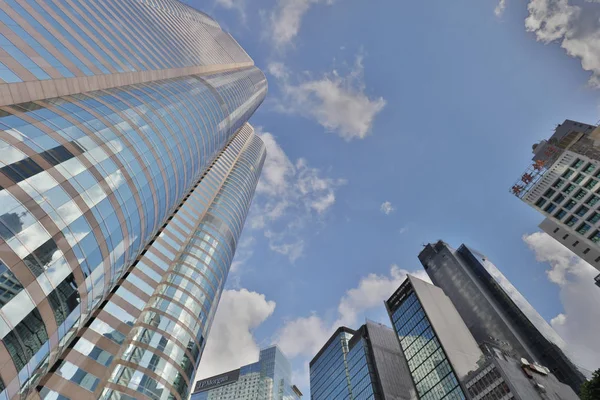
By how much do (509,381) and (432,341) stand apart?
28.0 meters

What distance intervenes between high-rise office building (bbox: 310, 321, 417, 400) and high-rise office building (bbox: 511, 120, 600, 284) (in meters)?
71.9

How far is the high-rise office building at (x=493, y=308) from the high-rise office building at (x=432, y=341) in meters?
11.2

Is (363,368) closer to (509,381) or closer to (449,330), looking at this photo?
(449,330)

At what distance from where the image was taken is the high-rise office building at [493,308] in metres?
104

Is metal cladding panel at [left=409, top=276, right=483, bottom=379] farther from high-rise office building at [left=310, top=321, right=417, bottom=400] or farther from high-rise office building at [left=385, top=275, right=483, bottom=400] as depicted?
high-rise office building at [left=310, top=321, right=417, bottom=400]

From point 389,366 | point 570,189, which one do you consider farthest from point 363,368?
point 570,189

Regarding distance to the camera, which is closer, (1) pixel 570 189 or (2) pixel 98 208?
(2) pixel 98 208

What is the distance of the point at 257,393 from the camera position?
6516 inches

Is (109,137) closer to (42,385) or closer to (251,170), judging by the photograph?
(42,385)

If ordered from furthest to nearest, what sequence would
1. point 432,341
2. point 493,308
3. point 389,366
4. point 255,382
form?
point 255,382 → point 389,366 → point 493,308 → point 432,341

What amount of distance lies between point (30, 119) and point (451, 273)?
5703 inches

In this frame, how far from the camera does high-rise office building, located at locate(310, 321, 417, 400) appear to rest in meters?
112

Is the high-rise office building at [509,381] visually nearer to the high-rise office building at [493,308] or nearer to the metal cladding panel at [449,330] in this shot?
the metal cladding panel at [449,330]

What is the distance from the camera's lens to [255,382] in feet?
572
